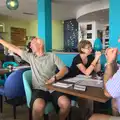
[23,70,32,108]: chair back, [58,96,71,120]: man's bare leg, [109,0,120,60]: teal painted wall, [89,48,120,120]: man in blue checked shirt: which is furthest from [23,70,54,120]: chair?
[109,0,120,60]: teal painted wall

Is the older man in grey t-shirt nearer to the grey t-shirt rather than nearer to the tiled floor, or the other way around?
the grey t-shirt

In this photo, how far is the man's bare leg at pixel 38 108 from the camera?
200 cm

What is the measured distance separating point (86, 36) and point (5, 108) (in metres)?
7.31

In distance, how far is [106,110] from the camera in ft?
8.98

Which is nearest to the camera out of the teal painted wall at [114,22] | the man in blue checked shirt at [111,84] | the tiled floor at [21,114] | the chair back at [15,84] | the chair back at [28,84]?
the man in blue checked shirt at [111,84]

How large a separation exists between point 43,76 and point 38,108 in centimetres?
40

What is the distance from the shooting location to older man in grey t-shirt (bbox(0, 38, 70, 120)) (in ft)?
6.70

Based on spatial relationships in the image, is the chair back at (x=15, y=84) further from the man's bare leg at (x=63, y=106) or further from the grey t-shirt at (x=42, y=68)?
the man's bare leg at (x=63, y=106)

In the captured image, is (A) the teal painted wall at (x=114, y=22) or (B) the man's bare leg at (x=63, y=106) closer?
(B) the man's bare leg at (x=63, y=106)

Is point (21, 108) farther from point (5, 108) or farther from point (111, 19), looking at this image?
point (111, 19)

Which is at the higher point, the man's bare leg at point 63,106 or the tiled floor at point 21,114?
the man's bare leg at point 63,106

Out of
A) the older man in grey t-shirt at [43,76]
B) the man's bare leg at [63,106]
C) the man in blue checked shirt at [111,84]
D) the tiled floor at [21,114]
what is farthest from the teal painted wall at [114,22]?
the man in blue checked shirt at [111,84]

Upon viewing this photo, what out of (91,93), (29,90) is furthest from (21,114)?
(91,93)

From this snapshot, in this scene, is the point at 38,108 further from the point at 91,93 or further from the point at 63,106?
the point at 91,93
